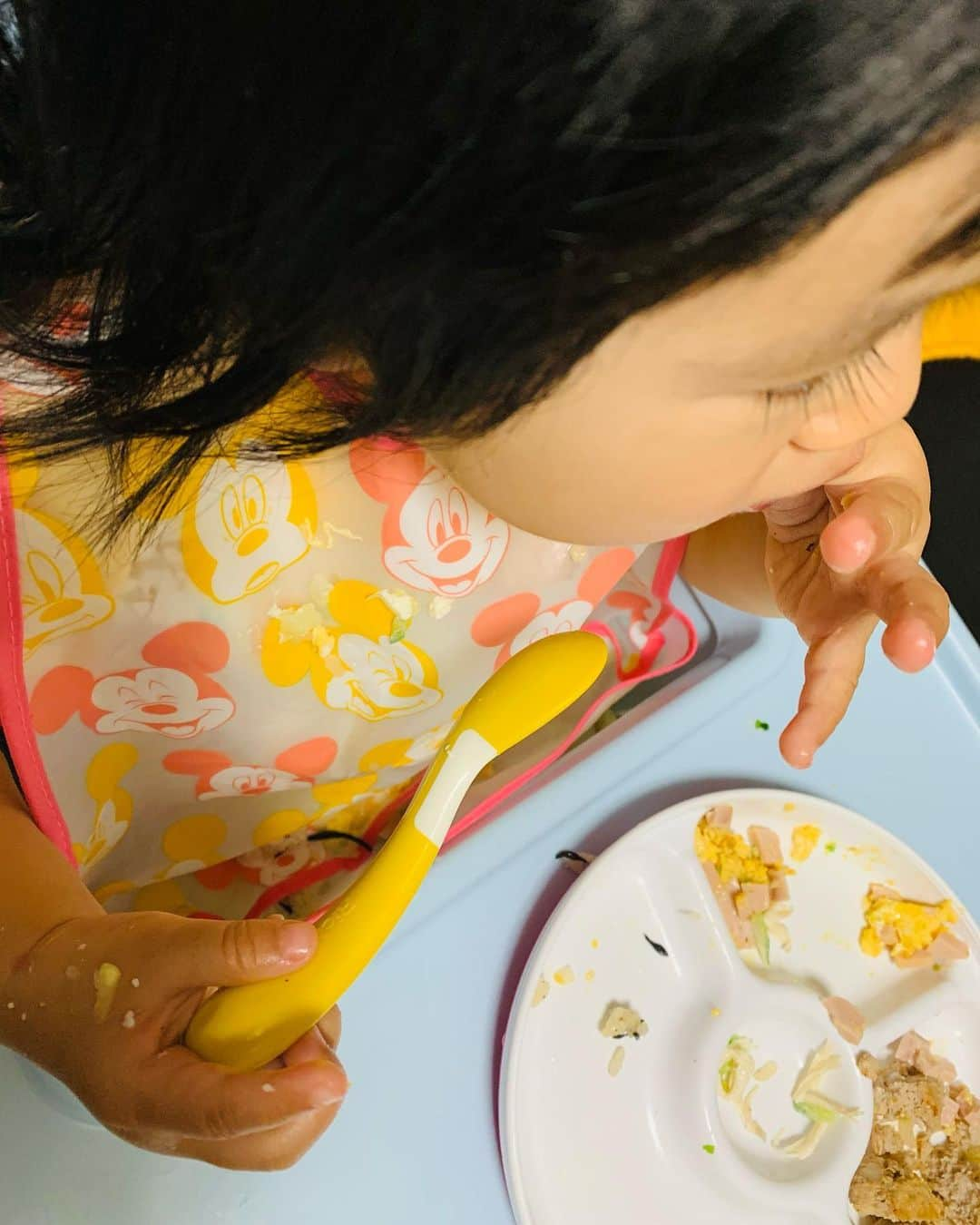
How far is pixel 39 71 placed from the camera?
1.13ft

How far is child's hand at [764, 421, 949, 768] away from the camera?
0.53 m

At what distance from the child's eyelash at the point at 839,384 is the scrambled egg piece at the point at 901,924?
425 millimetres

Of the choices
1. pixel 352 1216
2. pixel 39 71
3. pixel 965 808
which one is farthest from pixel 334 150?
pixel 965 808

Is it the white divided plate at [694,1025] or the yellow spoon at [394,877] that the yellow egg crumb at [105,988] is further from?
the white divided plate at [694,1025]

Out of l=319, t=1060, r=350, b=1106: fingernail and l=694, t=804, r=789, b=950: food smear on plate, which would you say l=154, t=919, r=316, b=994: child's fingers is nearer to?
l=319, t=1060, r=350, b=1106: fingernail

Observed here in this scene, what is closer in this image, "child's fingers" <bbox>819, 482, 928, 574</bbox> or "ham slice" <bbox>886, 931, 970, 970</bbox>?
"child's fingers" <bbox>819, 482, 928, 574</bbox>

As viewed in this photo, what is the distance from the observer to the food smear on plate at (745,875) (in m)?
0.68

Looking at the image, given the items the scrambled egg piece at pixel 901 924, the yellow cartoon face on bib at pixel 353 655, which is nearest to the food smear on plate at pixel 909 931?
the scrambled egg piece at pixel 901 924

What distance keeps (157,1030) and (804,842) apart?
0.44 meters

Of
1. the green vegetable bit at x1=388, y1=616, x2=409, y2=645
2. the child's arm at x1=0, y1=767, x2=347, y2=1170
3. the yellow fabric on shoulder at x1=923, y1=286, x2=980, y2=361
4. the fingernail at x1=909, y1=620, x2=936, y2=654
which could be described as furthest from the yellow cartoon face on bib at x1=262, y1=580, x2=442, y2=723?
the yellow fabric on shoulder at x1=923, y1=286, x2=980, y2=361

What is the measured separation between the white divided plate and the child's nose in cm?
21

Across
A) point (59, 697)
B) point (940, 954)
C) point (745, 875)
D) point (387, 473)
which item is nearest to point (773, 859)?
point (745, 875)

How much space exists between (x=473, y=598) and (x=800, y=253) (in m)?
0.45

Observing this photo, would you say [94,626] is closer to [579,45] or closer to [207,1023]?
[207,1023]
